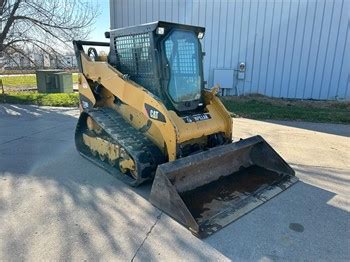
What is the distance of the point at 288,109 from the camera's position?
9.28m

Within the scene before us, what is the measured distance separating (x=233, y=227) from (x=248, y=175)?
1251 millimetres

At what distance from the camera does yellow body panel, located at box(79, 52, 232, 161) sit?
369cm

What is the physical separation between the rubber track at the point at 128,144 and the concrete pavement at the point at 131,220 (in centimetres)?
15

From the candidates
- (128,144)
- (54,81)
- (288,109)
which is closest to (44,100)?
(54,81)

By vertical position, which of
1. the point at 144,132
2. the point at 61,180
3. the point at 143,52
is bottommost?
the point at 61,180

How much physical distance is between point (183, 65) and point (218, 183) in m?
1.79

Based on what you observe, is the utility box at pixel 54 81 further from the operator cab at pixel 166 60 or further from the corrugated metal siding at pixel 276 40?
the operator cab at pixel 166 60

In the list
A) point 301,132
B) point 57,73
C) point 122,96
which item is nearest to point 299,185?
point 122,96

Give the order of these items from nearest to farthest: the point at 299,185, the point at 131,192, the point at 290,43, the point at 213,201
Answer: the point at 213,201, the point at 131,192, the point at 299,185, the point at 290,43

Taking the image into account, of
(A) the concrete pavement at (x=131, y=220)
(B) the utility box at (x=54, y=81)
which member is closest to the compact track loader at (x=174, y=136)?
(A) the concrete pavement at (x=131, y=220)

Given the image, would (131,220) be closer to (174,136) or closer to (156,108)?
(174,136)

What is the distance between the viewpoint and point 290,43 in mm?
10758

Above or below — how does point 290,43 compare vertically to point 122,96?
above

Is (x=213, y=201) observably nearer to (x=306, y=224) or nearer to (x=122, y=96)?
(x=306, y=224)
